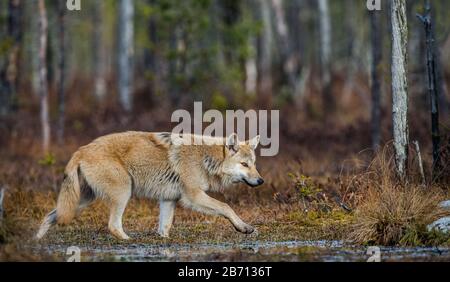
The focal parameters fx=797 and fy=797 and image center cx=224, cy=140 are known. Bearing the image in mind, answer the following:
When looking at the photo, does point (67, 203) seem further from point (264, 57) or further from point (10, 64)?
point (264, 57)

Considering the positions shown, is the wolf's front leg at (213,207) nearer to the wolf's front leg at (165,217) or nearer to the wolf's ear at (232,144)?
the wolf's front leg at (165,217)

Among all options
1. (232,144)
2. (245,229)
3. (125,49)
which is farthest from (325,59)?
(245,229)

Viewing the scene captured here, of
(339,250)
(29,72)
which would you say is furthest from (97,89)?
(339,250)

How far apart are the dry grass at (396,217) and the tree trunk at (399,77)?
5.37 ft

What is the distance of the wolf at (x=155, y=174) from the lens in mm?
10969

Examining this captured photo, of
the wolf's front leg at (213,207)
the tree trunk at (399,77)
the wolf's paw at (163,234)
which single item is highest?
the tree trunk at (399,77)

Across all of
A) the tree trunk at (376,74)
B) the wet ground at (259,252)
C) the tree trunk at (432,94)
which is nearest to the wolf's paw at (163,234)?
the wet ground at (259,252)

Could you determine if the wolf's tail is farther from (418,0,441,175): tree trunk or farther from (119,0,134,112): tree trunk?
(119,0,134,112): tree trunk

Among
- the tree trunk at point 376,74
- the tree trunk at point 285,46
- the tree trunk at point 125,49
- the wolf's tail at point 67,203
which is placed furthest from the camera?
the tree trunk at point 285,46

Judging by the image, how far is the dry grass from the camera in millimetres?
9867

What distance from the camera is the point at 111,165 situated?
11.1 meters

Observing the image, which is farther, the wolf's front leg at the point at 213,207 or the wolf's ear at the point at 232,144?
the wolf's ear at the point at 232,144

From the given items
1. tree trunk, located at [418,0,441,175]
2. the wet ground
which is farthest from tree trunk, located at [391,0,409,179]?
the wet ground
